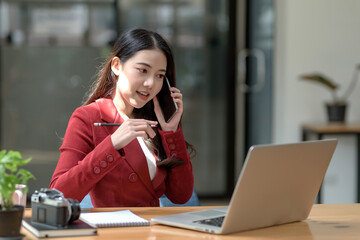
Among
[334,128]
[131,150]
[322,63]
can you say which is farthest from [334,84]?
[131,150]

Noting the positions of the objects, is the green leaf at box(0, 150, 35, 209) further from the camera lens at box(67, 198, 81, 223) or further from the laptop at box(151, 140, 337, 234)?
the laptop at box(151, 140, 337, 234)

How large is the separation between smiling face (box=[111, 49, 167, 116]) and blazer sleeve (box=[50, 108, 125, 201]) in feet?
0.69

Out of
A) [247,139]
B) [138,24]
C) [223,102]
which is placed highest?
[138,24]

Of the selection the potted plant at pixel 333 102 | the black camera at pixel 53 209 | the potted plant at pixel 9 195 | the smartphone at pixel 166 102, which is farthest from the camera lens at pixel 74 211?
the potted plant at pixel 333 102

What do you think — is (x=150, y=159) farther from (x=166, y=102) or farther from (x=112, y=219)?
(x=112, y=219)

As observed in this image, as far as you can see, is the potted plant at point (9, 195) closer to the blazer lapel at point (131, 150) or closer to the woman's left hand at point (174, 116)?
the blazer lapel at point (131, 150)

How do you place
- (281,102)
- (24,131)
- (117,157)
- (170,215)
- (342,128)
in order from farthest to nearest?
(24,131) < (281,102) < (342,128) < (117,157) < (170,215)

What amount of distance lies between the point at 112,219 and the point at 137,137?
1.85 ft

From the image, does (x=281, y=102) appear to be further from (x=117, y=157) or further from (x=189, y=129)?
(x=117, y=157)

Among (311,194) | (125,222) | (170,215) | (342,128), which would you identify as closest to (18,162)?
(125,222)

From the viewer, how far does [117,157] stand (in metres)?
1.82

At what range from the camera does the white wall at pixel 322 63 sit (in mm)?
4453

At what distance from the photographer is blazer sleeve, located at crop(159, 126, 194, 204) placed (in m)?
2.08

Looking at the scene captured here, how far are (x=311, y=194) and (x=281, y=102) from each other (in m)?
2.97
